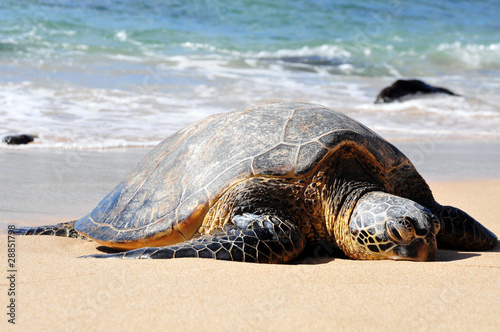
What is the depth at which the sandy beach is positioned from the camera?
212 cm

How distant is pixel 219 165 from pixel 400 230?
1151 millimetres

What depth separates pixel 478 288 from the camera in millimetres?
2555

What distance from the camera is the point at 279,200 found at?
3.31 meters

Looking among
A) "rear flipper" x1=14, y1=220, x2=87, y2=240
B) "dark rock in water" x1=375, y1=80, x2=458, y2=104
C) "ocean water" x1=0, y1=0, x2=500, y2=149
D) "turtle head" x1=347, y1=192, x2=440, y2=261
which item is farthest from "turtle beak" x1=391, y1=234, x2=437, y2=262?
"dark rock in water" x1=375, y1=80, x2=458, y2=104

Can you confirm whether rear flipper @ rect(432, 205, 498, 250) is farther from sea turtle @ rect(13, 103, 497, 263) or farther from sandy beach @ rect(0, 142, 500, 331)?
sandy beach @ rect(0, 142, 500, 331)

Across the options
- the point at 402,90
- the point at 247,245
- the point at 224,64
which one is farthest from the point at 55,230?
the point at 224,64

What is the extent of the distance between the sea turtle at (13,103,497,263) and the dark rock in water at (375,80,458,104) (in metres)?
7.22

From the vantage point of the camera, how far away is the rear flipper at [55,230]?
3.86 m

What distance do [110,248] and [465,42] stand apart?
66.7 ft

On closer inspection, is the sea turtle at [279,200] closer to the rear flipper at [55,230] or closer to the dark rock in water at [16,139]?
the rear flipper at [55,230]

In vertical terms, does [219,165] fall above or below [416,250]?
above

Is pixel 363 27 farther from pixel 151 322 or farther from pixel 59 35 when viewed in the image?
pixel 151 322

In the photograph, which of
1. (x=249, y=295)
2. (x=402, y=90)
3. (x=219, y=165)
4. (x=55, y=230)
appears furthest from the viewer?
(x=402, y=90)

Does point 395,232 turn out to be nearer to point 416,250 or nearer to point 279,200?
point 416,250
